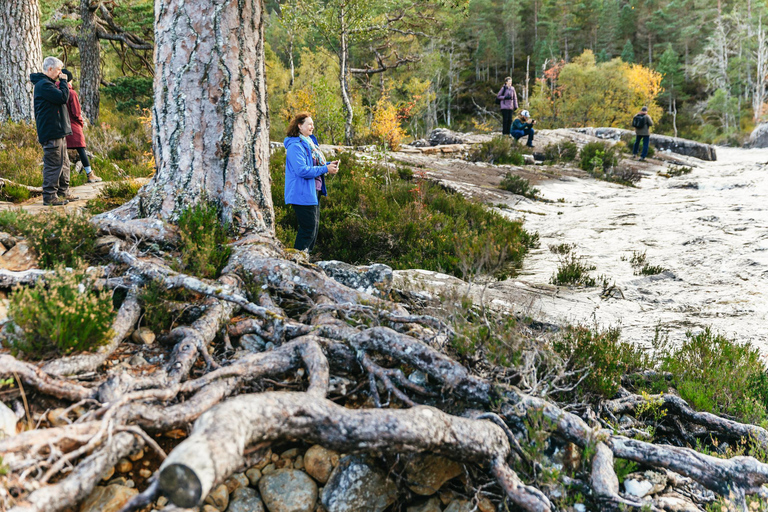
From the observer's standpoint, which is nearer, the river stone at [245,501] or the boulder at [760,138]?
the river stone at [245,501]

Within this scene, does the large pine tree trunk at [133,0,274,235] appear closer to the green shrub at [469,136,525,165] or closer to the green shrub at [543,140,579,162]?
the green shrub at [469,136,525,165]

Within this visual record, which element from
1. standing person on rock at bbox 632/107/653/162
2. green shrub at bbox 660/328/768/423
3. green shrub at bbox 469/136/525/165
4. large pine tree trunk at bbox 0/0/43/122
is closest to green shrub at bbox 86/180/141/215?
large pine tree trunk at bbox 0/0/43/122

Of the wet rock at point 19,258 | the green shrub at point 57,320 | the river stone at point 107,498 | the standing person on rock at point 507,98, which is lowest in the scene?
the river stone at point 107,498

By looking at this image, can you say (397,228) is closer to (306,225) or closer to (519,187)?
(306,225)

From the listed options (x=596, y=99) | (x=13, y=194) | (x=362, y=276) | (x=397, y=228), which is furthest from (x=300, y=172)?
(x=596, y=99)

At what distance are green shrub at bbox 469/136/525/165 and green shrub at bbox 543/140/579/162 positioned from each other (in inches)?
83.2

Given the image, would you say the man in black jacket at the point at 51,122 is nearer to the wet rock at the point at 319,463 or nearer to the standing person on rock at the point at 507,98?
the wet rock at the point at 319,463

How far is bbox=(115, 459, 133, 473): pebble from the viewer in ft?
6.64

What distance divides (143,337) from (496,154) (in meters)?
15.1

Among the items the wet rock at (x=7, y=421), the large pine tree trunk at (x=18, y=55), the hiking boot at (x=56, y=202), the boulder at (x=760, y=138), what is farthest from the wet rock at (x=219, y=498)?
the boulder at (x=760, y=138)

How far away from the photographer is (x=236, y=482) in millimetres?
Result: 2184

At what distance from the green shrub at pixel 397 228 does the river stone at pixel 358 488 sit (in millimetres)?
3378

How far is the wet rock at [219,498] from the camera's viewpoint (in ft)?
6.73

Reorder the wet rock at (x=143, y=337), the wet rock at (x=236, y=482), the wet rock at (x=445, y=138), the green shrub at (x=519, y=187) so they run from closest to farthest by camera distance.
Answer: the wet rock at (x=236, y=482)
the wet rock at (x=143, y=337)
the green shrub at (x=519, y=187)
the wet rock at (x=445, y=138)
